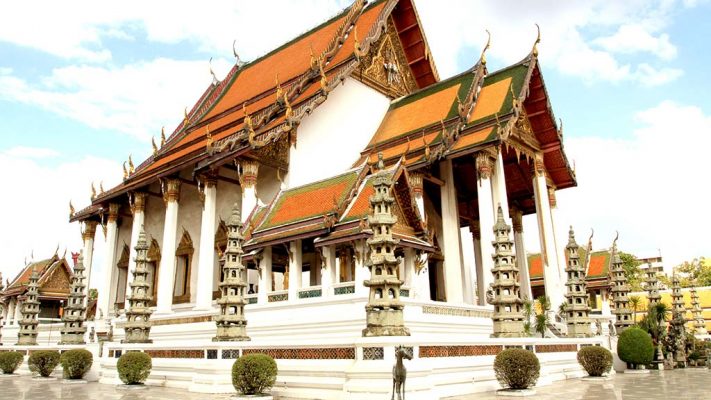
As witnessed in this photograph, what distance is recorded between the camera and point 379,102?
2089cm

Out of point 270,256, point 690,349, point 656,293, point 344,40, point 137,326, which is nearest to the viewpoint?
point 137,326

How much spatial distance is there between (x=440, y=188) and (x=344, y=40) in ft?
21.4

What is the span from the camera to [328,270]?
40.7 feet

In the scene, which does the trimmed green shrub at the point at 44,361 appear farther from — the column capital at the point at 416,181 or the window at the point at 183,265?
the column capital at the point at 416,181

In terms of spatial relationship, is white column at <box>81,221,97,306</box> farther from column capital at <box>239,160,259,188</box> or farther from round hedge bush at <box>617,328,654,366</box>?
round hedge bush at <box>617,328,654,366</box>

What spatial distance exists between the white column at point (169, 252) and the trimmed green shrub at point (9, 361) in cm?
406

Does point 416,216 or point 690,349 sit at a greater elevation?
point 416,216

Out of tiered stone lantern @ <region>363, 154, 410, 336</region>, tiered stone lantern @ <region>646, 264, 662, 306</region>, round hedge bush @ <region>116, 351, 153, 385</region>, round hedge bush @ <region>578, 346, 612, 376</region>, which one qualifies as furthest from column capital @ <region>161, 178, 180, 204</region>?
tiered stone lantern @ <region>646, 264, 662, 306</region>

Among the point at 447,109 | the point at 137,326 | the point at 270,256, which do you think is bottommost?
the point at 137,326

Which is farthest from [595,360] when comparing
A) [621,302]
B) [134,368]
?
[134,368]

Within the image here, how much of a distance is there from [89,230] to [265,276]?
15362mm

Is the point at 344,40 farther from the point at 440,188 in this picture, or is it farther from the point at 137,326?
Result: the point at 137,326

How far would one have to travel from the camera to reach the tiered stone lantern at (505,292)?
1093cm

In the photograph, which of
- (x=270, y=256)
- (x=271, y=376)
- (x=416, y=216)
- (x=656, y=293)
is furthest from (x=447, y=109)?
(x=271, y=376)
